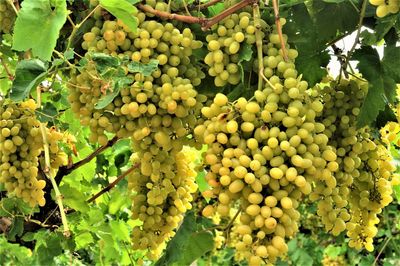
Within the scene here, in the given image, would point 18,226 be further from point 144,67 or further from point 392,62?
point 392,62

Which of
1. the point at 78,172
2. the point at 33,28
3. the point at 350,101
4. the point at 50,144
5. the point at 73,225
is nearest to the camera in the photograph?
the point at 33,28

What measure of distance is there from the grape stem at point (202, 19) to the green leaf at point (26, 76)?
258 mm

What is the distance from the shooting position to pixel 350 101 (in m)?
1.39

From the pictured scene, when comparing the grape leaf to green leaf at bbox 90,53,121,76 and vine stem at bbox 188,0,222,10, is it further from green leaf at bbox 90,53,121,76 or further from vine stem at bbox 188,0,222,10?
green leaf at bbox 90,53,121,76

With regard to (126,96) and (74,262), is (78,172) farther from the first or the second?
(126,96)

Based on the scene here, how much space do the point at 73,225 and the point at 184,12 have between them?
3.02ft

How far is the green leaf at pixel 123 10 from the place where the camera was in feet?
4.07

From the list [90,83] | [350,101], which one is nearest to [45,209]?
[90,83]

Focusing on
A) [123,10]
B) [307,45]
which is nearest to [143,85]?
[123,10]

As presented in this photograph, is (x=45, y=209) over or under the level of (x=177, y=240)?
under

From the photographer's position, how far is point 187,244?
184 cm

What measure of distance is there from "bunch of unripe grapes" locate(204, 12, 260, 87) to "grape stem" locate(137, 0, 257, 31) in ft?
0.06

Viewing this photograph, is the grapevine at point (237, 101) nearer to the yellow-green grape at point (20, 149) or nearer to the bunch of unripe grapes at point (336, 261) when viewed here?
the yellow-green grape at point (20, 149)

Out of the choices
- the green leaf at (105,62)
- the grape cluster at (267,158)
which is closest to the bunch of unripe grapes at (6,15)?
the green leaf at (105,62)
